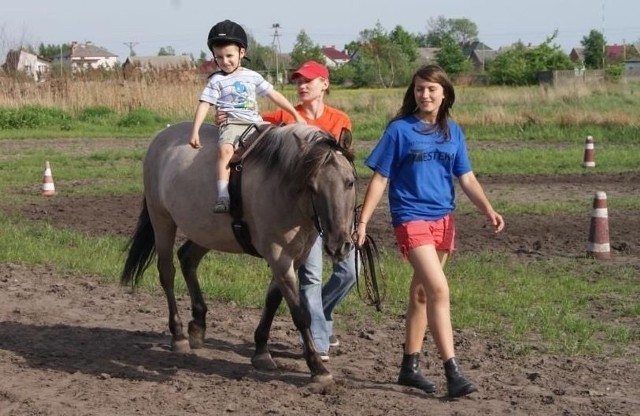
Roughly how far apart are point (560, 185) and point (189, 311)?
33.5ft

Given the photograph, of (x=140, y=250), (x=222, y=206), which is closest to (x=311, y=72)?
(x=222, y=206)

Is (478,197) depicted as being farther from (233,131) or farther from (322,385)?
(233,131)

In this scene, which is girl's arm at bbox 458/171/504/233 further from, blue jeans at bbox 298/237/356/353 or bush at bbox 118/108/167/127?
bush at bbox 118/108/167/127

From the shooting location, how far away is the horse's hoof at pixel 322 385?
607 cm

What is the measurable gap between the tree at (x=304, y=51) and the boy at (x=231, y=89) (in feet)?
216

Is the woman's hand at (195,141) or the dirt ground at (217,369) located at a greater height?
the woman's hand at (195,141)

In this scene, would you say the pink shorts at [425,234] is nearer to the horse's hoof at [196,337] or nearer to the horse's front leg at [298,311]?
the horse's front leg at [298,311]

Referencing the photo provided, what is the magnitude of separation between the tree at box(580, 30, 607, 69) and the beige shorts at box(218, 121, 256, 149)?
9188 centimetres

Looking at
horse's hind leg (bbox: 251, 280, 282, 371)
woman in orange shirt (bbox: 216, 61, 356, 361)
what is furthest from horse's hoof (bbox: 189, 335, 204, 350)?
woman in orange shirt (bbox: 216, 61, 356, 361)

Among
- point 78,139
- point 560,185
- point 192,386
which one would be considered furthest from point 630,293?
point 78,139

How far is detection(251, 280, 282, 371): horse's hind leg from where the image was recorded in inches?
267

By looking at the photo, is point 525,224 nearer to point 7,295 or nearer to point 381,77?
point 7,295

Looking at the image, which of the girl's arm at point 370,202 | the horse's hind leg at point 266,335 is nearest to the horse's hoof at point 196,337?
the horse's hind leg at point 266,335

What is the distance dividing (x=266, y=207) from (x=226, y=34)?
1285mm
